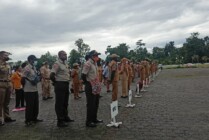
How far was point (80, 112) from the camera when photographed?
12.0 m

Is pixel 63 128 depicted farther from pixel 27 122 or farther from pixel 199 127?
pixel 199 127

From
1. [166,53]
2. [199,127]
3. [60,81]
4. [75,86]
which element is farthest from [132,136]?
[166,53]

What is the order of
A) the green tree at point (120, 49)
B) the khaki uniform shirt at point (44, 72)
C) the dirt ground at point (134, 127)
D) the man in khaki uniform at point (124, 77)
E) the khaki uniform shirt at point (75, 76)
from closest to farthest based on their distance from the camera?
the dirt ground at point (134, 127)
the man in khaki uniform at point (124, 77)
the khaki uniform shirt at point (44, 72)
the khaki uniform shirt at point (75, 76)
the green tree at point (120, 49)

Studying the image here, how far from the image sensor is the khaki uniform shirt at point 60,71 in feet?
31.4

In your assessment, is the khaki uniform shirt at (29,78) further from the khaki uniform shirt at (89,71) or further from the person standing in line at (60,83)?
the khaki uniform shirt at (89,71)

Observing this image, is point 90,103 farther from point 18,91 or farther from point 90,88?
point 18,91

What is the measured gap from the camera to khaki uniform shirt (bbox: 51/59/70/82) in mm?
9562

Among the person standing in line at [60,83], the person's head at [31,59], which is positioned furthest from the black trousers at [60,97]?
the person's head at [31,59]

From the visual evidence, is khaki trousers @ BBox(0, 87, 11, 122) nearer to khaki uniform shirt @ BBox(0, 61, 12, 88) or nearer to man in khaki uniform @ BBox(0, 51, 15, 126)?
man in khaki uniform @ BBox(0, 51, 15, 126)

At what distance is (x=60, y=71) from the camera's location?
965 cm

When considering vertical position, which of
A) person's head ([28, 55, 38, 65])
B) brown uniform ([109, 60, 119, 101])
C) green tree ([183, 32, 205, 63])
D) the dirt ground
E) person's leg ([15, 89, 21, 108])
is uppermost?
green tree ([183, 32, 205, 63])

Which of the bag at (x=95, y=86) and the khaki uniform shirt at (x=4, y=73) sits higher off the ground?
the khaki uniform shirt at (x=4, y=73)

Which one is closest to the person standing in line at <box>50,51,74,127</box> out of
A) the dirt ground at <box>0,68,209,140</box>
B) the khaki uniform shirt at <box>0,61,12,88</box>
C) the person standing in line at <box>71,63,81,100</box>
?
Answer: the dirt ground at <box>0,68,209,140</box>

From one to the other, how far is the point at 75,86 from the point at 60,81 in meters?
7.03
